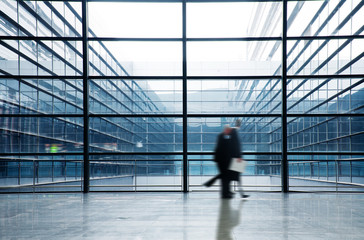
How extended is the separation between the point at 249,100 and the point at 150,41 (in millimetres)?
5097

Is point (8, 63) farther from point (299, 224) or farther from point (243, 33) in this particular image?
point (299, 224)

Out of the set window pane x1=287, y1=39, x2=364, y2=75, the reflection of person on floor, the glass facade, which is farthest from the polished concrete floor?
window pane x1=287, y1=39, x2=364, y2=75

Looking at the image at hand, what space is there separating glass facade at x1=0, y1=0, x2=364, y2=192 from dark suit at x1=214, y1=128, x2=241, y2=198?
2.62 meters

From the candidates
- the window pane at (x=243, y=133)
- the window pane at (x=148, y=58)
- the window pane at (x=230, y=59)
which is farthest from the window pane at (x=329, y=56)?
the window pane at (x=148, y=58)

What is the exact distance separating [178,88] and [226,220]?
544 cm

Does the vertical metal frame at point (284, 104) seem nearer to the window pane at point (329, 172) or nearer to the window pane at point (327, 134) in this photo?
the window pane at point (329, 172)

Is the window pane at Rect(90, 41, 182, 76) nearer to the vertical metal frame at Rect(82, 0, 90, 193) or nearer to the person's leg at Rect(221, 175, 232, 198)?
the vertical metal frame at Rect(82, 0, 90, 193)

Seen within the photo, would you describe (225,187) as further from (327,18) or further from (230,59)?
(327,18)

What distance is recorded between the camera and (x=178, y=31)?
7.96m

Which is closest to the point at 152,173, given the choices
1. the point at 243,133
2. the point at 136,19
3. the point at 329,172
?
the point at 136,19

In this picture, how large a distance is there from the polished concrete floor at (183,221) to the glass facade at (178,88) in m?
2.39

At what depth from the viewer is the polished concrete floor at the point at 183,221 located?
3.20 metres

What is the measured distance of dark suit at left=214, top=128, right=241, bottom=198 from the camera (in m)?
4.97

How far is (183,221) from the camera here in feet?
12.9
